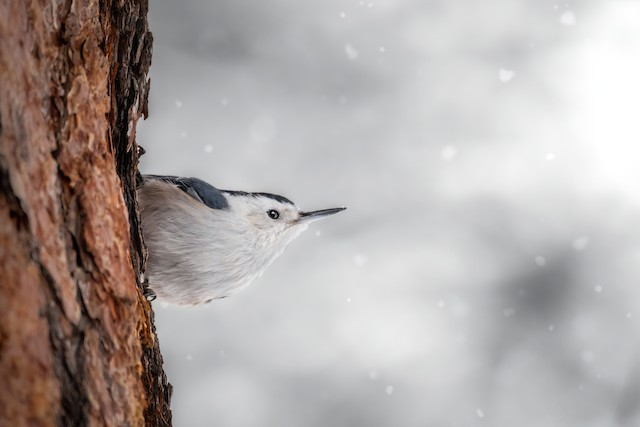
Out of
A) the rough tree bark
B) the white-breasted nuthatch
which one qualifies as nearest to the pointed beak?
the white-breasted nuthatch

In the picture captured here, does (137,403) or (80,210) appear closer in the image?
(80,210)

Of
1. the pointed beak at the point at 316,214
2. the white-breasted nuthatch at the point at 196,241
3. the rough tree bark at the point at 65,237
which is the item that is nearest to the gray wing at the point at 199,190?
the white-breasted nuthatch at the point at 196,241

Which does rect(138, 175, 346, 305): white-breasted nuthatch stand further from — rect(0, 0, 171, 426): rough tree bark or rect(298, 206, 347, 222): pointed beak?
rect(0, 0, 171, 426): rough tree bark

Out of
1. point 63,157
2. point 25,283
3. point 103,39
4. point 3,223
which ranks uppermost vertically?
point 103,39

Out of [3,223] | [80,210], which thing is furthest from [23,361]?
[80,210]

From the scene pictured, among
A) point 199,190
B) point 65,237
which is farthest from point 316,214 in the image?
point 65,237

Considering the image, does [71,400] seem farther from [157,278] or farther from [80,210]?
[157,278]
